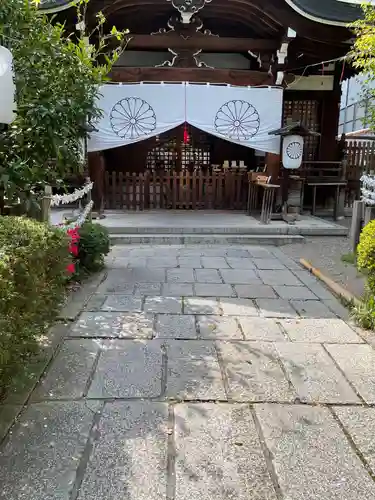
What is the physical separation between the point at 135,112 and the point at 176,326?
6557mm

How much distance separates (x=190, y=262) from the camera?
6484mm

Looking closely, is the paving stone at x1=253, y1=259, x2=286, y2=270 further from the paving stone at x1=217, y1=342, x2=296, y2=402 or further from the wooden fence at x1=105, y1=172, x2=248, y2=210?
the wooden fence at x1=105, y1=172, x2=248, y2=210

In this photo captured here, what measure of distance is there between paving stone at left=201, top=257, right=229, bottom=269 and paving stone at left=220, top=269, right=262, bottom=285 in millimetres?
230

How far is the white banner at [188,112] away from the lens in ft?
30.0

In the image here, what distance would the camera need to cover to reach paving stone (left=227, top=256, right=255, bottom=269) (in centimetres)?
633

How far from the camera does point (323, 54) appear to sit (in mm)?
10195

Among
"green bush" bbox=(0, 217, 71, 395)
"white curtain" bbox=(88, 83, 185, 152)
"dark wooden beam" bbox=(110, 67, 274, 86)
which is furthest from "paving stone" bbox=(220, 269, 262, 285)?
"dark wooden beam" bbox=(110, 67, 274, 86)

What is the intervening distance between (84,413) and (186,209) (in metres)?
8.22

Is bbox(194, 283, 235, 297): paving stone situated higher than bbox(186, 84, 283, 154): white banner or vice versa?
bbox(186, 84, 283, 154): white banner

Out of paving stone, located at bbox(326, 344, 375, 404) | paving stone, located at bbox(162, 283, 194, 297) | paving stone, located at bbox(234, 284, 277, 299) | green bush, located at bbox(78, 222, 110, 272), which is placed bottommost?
paving stone, located at bbox(234, 284, 277, 299)

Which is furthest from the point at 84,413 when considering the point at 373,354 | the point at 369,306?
the point at 369,306

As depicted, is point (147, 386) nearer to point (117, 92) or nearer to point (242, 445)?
point (242, 445)

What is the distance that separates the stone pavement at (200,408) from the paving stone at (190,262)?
1615 mm

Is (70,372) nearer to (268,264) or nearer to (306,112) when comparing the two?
(268,264)
